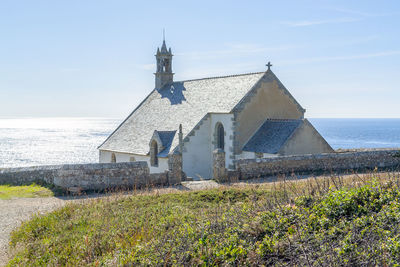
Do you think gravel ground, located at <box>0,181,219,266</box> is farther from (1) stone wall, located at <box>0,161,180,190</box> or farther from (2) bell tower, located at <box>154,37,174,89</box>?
(2) bell tower, located at <box>154,37,174,89</box>

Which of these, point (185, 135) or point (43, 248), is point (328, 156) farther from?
point (43, 248)

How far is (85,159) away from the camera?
98.9m

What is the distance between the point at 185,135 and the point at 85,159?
76.0m

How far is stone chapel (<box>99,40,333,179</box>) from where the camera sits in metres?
26.4

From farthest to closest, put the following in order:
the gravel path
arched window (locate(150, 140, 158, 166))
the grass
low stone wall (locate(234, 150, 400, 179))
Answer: arched window (locate(150, 140, 158, 166))
low stone wall (locate(234, 150, 400, 179))
the grass
the gravel path

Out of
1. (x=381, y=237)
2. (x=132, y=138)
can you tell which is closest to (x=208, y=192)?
(x=381, y=237)

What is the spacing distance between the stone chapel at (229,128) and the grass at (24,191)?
9.94 metres

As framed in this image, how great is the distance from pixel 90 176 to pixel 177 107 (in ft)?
49.1

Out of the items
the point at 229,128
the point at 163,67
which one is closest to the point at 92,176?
the point at 229,128

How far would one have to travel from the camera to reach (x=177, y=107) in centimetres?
3266

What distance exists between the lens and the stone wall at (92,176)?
60.2 feet

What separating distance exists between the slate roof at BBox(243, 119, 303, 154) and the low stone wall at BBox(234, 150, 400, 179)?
3.37m

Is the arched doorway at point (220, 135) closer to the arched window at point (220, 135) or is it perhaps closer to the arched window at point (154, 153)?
the arched window at point (220, 135)

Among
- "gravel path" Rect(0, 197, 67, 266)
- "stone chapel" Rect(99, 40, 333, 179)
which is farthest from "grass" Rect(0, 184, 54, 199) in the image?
"stone chapel" Rect(99, 40, 333, 179)
